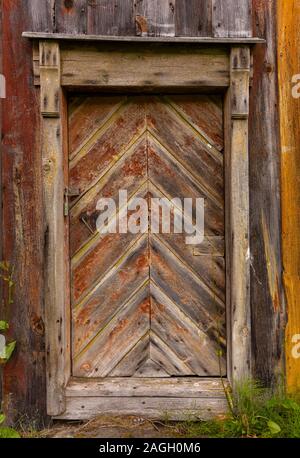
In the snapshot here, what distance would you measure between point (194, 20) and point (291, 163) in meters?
1.18

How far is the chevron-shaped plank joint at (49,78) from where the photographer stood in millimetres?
2797

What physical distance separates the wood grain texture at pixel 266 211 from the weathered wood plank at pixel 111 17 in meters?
0.88

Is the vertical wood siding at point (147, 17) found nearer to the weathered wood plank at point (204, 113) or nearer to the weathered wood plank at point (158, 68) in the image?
the weathered wood plank at point (158, 68)

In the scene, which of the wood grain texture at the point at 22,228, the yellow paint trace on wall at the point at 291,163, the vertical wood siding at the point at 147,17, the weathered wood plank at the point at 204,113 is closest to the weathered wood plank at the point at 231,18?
the vertical wood siding at the point at 147,17

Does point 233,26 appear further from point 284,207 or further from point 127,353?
point 127,353

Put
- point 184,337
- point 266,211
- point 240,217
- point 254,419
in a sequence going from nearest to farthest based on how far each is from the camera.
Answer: point 254,419 → point 240,217 → point 266,211 → point 184,337

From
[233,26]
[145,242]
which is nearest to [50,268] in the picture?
[145,242]

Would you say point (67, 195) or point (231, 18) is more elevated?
point (231, 18)

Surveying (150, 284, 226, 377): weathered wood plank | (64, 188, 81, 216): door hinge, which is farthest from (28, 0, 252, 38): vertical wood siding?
(150, 284, 226, 377): weathered wood plank

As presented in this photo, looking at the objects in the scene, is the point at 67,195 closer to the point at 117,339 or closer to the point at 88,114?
the point at 88,114

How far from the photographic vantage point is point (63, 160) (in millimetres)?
2922

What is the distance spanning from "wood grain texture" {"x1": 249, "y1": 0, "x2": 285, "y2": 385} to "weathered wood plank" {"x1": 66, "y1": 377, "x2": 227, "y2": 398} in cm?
35

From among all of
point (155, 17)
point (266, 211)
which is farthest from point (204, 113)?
point (266, 211)

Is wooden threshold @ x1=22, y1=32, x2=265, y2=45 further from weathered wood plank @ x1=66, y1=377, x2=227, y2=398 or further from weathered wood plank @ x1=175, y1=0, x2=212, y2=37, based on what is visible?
weathered wood plank @ x1=66, y1=377, x2=227, y2=398
